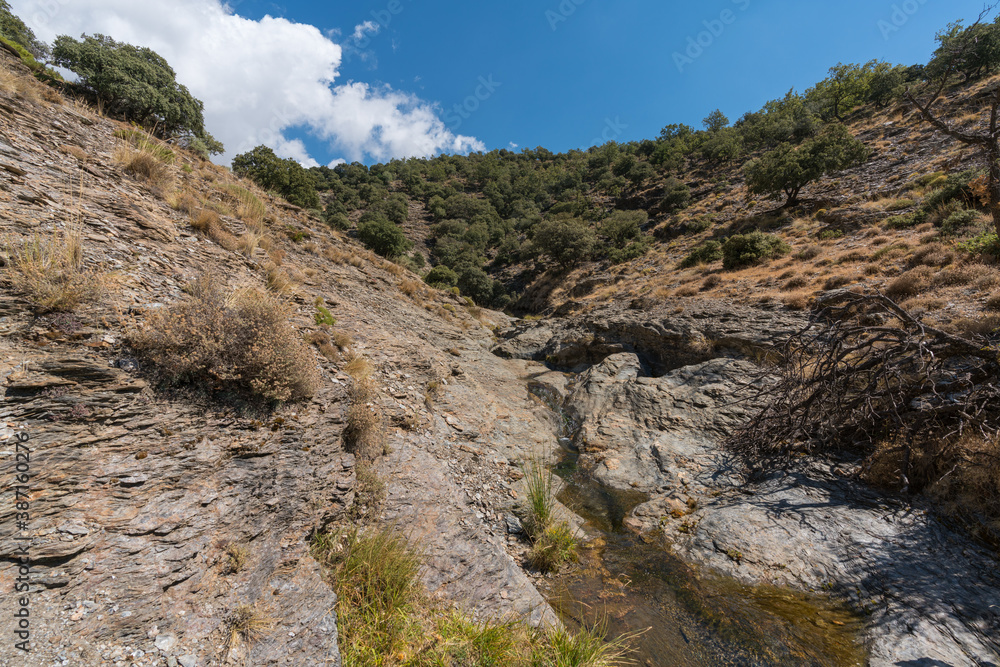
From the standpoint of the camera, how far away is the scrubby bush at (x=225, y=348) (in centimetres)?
386

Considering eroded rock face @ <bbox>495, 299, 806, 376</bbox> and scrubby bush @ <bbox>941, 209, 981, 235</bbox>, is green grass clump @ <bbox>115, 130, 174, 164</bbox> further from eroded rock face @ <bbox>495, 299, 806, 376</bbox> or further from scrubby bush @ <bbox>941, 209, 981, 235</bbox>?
scrubby bush @ <bbox>941, 209, 981, 235</bbox>

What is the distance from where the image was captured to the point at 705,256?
923 inches

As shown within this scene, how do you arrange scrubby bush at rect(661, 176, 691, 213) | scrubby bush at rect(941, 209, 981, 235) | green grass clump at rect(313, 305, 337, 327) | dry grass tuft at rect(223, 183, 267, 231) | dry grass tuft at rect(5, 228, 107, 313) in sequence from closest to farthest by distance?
dry grass tuft at rect(5, 228, 107, 313) → green grass clump at rect(313, 305, 337, 327) → dry grass tuft at rect(223, 183, 267, 231) → scrubby bush at rect(941, 209, 981, 235) → scrubby bush at rect(661, 176, 691, 213)

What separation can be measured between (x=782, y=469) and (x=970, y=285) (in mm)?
8533

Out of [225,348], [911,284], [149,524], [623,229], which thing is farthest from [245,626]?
[623,229]

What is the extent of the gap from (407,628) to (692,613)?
374 centimetres

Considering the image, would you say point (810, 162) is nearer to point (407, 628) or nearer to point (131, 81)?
point (407, 628)

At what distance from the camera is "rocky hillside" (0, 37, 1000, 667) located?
267 cm

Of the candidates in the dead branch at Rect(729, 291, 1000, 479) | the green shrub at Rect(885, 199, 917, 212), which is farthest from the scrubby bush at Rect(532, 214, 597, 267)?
the dead branch at Rect(729, 291, 1000, 479)

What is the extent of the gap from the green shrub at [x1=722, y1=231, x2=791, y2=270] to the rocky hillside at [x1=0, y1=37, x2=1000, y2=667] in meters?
10.2

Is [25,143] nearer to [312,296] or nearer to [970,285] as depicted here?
[312,296]

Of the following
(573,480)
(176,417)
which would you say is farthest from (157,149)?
(573,480)

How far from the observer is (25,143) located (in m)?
5.31

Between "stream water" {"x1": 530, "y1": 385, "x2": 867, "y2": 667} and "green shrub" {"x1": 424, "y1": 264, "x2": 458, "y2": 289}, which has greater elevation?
"green shrub" {"x1": 424, "y1": 264, "x2": 458, "y2": 289}
